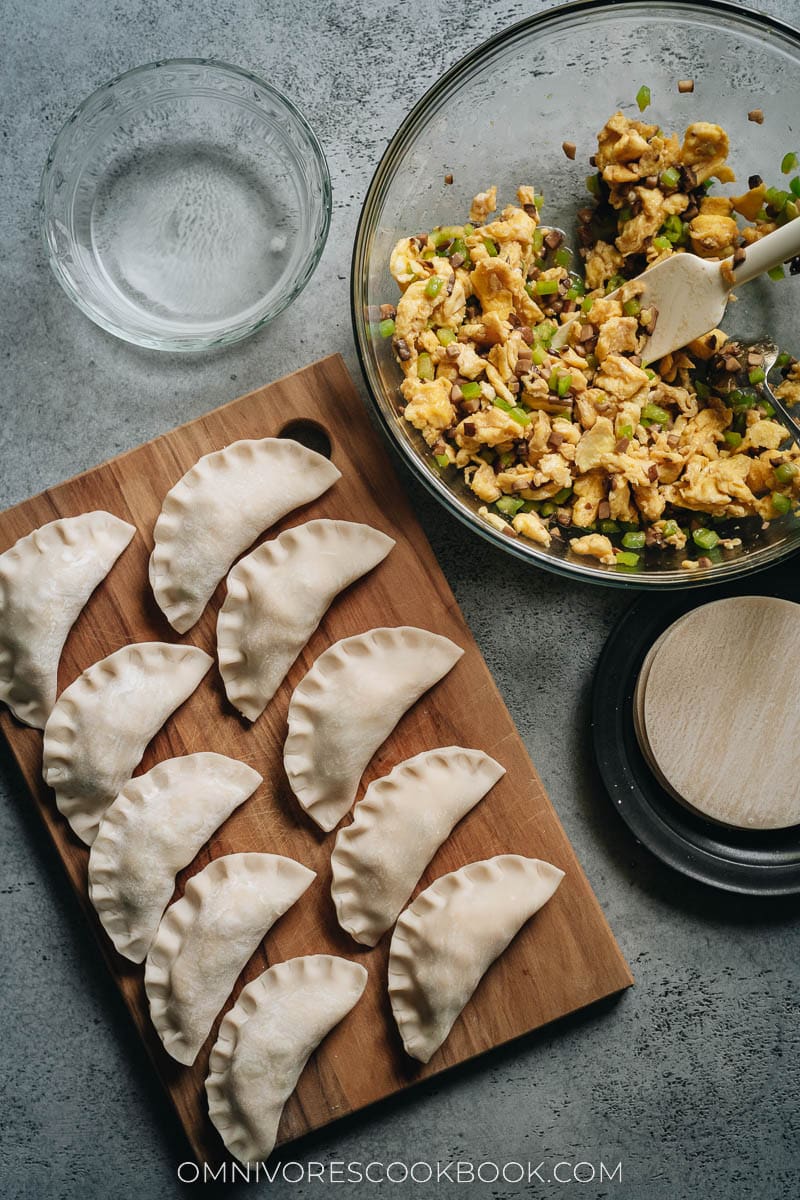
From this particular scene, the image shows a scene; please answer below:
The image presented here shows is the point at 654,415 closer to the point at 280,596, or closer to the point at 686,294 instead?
the point at 686,294

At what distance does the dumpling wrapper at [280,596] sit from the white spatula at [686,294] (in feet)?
2.57

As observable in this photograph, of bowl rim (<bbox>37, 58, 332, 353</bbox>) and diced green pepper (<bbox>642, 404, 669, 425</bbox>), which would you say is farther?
bowl rim (<bbox>37, 58, 332, 353</bbox>)

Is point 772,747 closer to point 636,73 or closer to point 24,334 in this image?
point 636,73

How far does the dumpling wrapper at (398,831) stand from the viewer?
6.58 feet

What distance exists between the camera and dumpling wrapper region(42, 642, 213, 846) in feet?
6.64

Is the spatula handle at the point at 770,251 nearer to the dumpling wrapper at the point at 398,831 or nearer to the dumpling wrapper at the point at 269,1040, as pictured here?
the dumpling wrapper at the point at 398,831

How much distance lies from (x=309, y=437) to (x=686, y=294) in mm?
938

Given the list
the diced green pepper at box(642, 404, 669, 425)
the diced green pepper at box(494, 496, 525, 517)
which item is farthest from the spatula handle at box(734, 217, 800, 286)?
the diced green pepper at box(494, 496, 525, 517)

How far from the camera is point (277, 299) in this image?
7.16 feet

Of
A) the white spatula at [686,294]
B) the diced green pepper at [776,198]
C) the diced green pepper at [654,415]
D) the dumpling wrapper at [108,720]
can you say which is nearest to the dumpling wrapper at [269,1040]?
the dumpling wrapper at [108,720]

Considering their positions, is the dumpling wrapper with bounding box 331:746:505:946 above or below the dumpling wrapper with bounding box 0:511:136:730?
below

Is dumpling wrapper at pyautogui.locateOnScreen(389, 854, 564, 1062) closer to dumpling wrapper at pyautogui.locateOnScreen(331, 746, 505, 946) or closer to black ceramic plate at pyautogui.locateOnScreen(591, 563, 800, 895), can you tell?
dumpling wrapper at pyautogui.locateOnScreen(331, 746, 505, 946)

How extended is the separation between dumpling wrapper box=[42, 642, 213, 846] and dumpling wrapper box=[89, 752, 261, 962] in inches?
2.1

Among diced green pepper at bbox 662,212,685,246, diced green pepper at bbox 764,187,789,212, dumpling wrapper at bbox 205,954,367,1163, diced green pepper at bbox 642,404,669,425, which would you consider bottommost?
dumpling wrapper at bbox 205,954,367,1163
